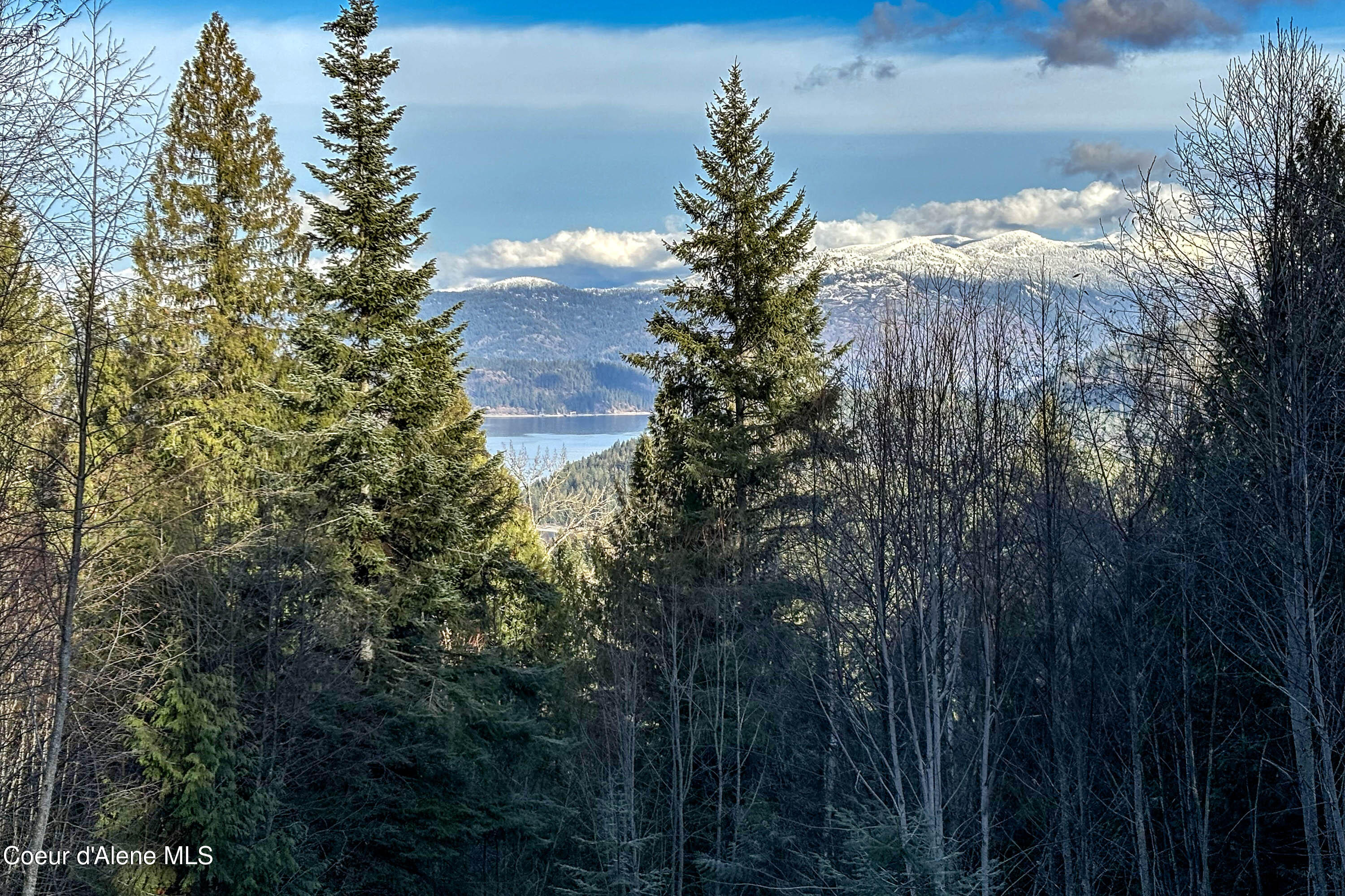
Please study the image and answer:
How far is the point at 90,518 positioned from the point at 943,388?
28.8 feet

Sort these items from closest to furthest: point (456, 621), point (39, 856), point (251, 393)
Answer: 1. point (39, 856)
2. point (456, 621)
3. point (251, 393)

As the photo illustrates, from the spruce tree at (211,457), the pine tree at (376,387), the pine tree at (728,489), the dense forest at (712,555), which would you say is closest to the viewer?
the dense forest at (712,555)

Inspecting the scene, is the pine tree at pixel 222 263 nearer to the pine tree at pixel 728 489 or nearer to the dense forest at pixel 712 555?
the dense forest at pixel 712 555

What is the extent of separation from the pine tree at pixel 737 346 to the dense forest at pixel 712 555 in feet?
0.31

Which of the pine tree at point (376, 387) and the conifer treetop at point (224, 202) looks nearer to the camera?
the pine tree at point (376, 387)

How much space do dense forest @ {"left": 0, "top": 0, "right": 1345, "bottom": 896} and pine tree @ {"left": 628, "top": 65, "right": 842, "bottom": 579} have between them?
95 mm

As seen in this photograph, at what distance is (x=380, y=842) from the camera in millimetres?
13930

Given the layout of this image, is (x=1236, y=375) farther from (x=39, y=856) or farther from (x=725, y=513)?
(x=39, y=856)

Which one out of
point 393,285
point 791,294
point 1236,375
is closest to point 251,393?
point 393,285

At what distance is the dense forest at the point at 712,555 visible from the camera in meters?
8.53

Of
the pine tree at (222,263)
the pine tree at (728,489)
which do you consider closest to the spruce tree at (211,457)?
the pine tree at (222,263)

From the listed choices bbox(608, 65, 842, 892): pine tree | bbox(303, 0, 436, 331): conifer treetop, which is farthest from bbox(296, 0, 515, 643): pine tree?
bbox(608, 65, 842, 892): pine tree

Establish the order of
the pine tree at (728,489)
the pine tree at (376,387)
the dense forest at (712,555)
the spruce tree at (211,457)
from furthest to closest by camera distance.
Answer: the pine tree at (728,489) < the pine tree at (376,387) < the spruce tree at (211,457) < the dense forest at (712,555)

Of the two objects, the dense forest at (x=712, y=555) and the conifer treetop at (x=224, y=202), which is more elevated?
the conifer treetop at (x=224, y=202)
